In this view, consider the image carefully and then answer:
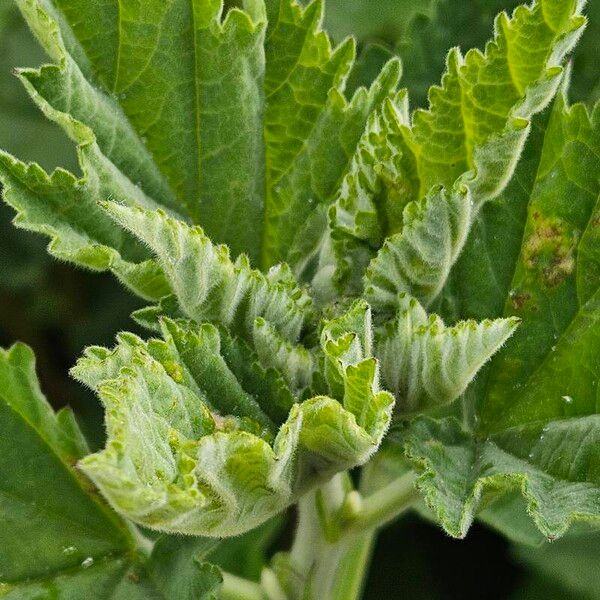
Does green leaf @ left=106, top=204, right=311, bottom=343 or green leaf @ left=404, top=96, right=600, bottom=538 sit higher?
green leaf @ left=106, top=204, right=311, bottom=343

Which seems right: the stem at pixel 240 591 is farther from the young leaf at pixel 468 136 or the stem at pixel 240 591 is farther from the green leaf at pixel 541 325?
the young leaf at pixel 468 136

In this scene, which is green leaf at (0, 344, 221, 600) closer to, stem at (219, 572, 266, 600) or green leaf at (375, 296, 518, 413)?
stem at (219, 572, 266, 600)

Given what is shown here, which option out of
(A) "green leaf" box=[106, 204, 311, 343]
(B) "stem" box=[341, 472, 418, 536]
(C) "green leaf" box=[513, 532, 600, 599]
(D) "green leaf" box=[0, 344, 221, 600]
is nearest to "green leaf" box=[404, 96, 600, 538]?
(B) "stem" box=[341, 472, 418, 536]

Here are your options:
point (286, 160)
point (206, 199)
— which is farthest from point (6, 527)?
point (286, 160)

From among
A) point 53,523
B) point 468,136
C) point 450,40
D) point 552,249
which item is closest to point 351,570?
point 53,523

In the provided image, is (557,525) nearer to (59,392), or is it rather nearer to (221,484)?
(221,484)

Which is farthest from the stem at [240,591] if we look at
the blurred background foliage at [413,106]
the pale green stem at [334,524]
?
the blurred background foliage at [413,106]
